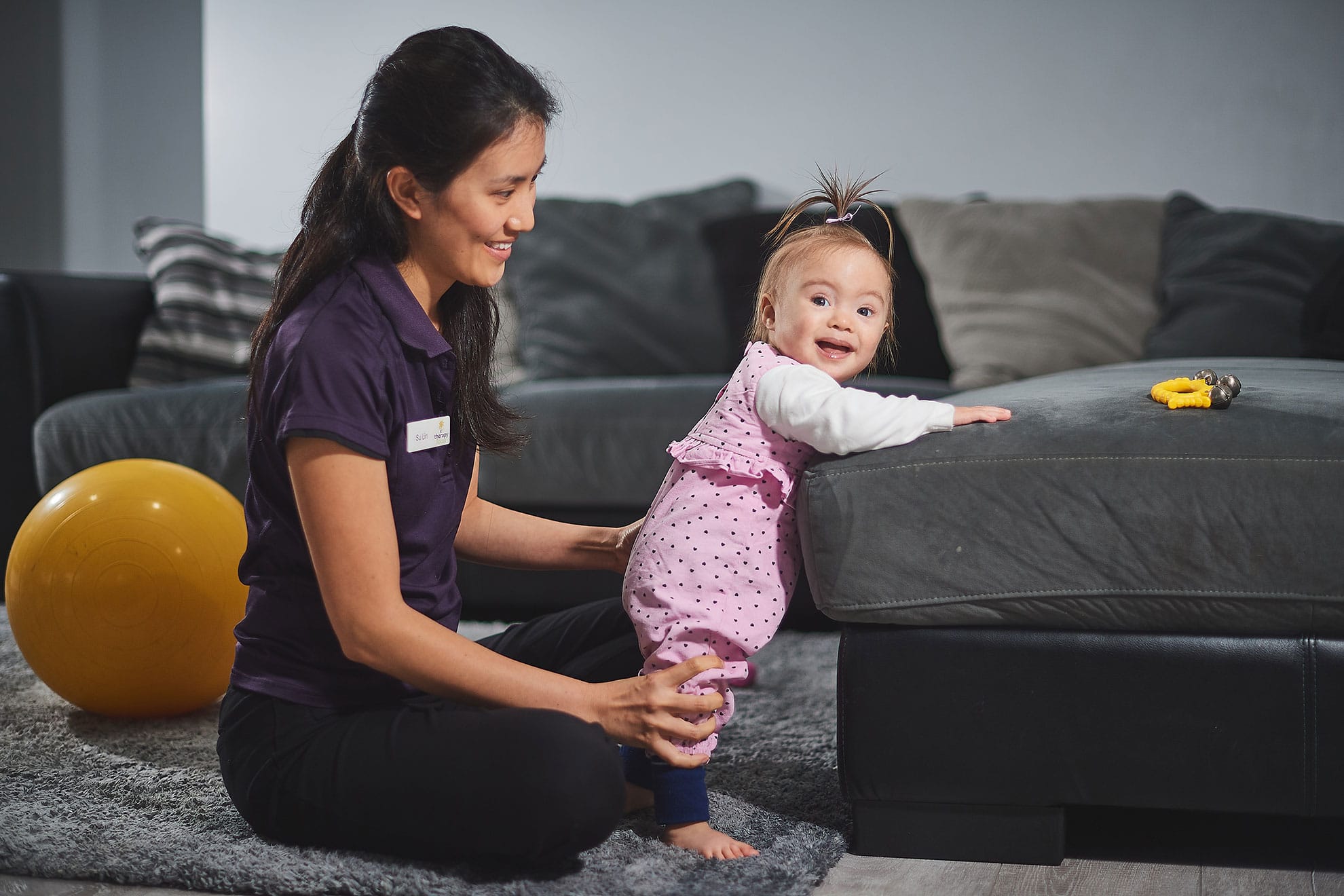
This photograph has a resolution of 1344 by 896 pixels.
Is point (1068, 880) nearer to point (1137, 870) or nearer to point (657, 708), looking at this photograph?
point (1137, 870)

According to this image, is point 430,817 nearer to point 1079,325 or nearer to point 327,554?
point 327,554

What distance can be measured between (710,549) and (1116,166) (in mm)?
2094

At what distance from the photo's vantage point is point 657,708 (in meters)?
1.06

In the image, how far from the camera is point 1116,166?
2809 millimetres

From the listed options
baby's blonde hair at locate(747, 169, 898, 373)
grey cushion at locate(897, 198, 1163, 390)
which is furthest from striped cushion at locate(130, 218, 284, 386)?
baby's blonde hair at locate(747, 169, 898, 373)

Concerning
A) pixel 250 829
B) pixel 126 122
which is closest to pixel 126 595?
pixel 250 829

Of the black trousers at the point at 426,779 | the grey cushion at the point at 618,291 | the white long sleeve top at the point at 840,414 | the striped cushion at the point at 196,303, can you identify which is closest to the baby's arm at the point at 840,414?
the white long sleeve top at the point at 840,414

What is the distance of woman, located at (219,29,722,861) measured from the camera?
41.0 inches

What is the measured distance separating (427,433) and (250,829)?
453mm

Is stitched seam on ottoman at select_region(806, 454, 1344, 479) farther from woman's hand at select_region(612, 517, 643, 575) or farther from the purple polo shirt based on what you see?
the purple polo shirt

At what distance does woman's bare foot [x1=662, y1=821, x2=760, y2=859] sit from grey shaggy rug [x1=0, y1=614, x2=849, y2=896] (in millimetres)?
13

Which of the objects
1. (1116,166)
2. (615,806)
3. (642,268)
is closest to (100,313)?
(642,268)

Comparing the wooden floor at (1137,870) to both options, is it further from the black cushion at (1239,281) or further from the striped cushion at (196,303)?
the striped cushion at (196,303)

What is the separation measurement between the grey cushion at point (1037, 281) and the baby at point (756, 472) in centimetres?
114
